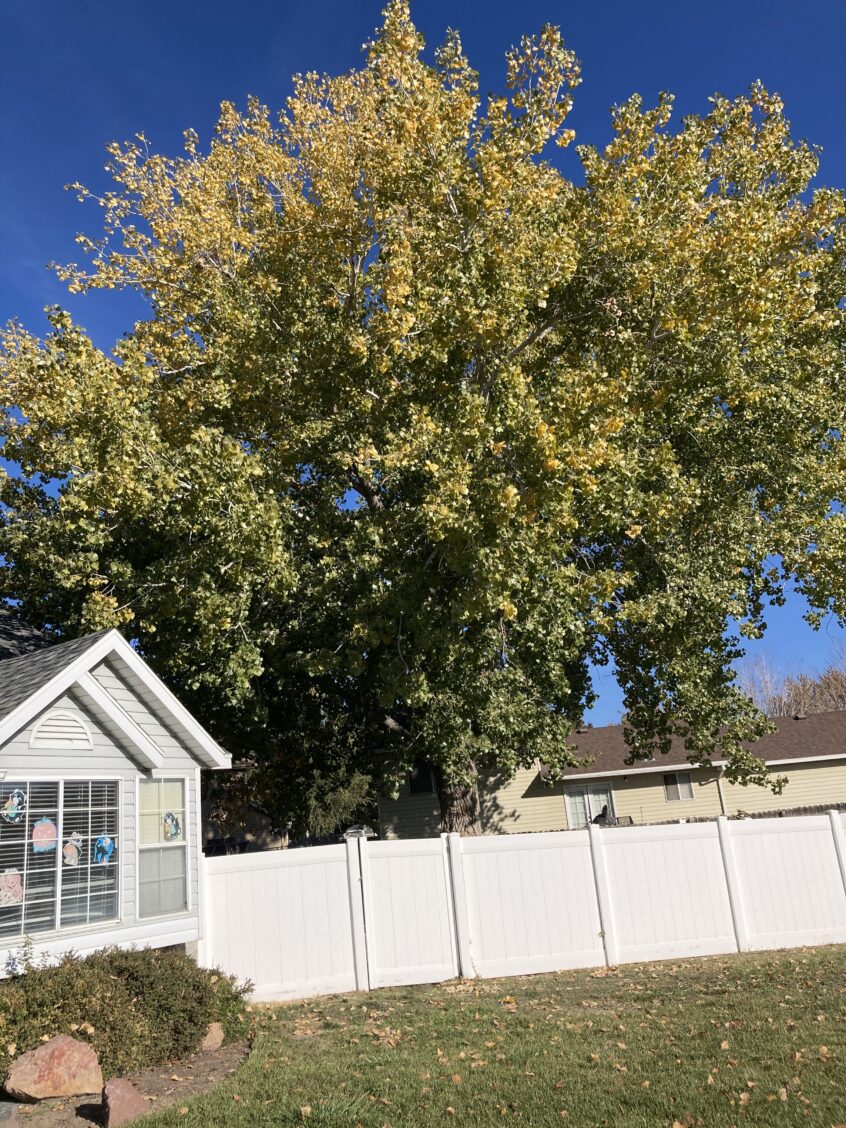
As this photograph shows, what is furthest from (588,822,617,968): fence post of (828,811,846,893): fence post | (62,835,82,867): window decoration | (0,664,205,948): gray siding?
(62,835,82,867): window decoration

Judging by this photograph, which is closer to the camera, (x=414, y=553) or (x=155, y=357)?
(x=414, y=553)

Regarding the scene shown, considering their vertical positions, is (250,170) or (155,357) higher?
(250,170)

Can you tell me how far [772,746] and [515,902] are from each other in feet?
69.8

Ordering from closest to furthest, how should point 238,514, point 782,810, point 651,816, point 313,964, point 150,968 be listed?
point 150,968, point 313,964, point 238,514, point 782,810, point 651,816

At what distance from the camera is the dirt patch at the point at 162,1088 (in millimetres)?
6832

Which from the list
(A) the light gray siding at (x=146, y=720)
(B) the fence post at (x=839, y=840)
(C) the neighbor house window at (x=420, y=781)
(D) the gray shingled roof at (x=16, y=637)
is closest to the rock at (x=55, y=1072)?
(A) the light gray siding at (x=146, y=720)

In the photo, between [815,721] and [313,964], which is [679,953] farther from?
[815,721]

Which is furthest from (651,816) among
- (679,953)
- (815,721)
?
(679,953)

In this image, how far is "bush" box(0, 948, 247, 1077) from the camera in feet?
25.9

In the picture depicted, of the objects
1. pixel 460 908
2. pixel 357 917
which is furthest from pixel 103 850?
pixel 460 908

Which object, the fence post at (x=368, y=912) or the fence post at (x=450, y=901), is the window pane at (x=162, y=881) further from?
the fence post at (x=450, y=901)

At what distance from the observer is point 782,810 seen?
27.8m

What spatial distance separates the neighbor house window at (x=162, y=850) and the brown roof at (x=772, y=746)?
19.3 m

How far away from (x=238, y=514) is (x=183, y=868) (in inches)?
193
